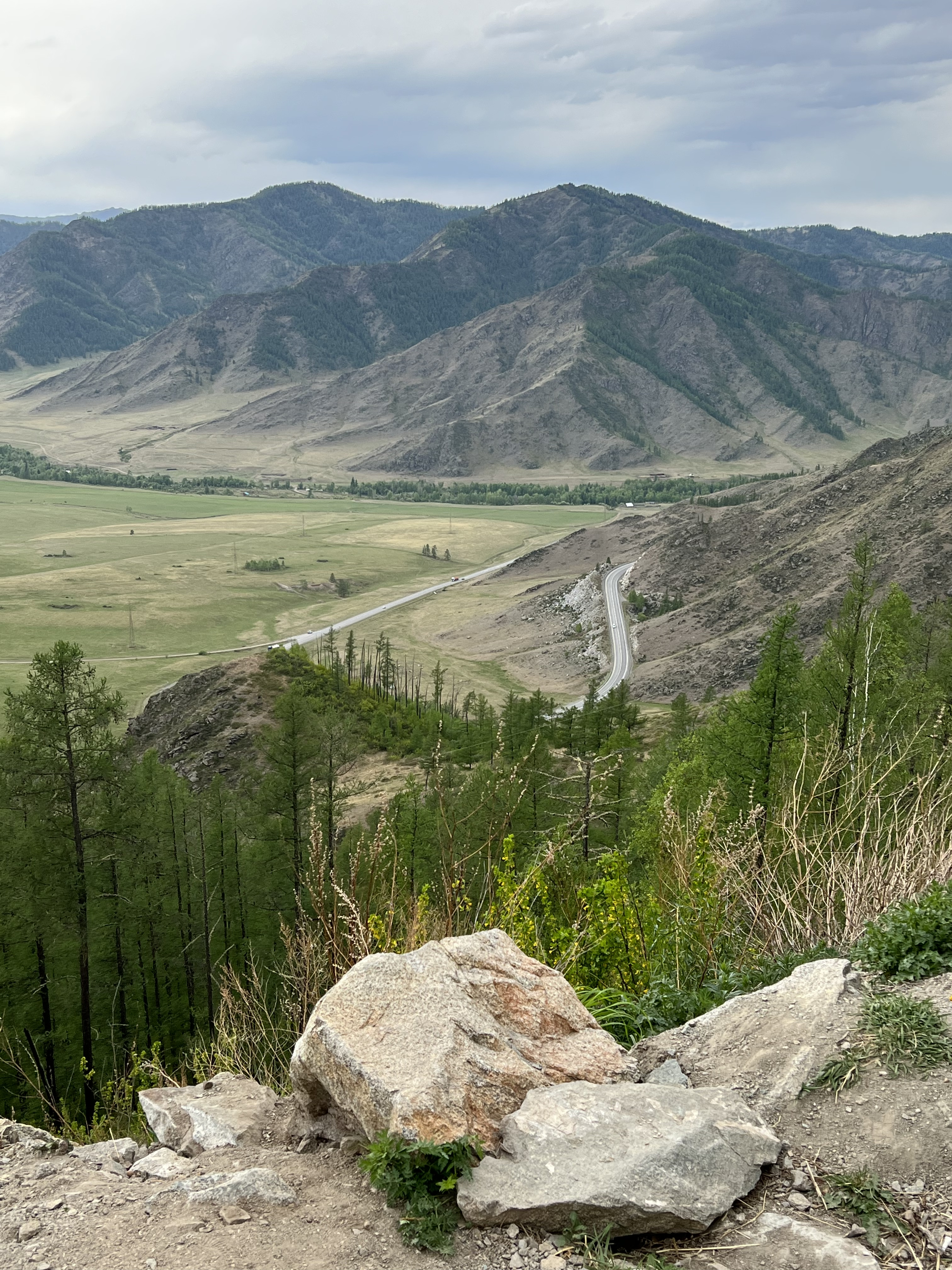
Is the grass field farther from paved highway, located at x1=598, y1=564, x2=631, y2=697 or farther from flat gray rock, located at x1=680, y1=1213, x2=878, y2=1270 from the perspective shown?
flat gray rock, located at x1=680, y1=1213, x2=878, y2=1270

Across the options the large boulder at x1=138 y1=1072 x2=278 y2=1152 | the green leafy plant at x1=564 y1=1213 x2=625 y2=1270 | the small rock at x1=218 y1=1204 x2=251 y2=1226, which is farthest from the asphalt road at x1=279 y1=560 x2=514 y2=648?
the green leafy plant at x1=564 y1=1213 x2=625 y2=1270

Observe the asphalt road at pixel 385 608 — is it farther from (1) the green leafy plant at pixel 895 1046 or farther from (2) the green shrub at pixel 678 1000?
(1) the green leafy plant at pixel 895 1046

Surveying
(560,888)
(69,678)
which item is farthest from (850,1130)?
(69,678)

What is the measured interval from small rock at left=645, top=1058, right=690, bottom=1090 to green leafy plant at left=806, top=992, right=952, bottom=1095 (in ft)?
3.12

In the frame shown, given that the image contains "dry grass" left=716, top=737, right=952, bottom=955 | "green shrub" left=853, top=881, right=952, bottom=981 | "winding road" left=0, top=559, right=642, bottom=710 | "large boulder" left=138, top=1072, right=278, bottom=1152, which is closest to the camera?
"large boulder" left=138, top=1072, right=278, bottom=1152

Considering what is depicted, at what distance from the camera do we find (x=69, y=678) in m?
22.8

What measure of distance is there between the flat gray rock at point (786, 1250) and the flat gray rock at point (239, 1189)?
109 inches

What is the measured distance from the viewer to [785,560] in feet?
313

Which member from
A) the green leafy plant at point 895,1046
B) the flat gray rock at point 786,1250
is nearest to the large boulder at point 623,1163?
the flat gray rock at point 786,1250

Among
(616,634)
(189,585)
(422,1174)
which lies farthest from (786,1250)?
(189,585)

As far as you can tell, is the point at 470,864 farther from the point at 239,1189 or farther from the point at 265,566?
the point at 265,566

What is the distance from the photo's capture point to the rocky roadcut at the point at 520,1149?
586 centimetres

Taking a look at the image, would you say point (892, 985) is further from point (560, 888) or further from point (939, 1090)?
point (560, 888)

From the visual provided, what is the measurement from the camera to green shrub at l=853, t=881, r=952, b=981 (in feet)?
25.7
